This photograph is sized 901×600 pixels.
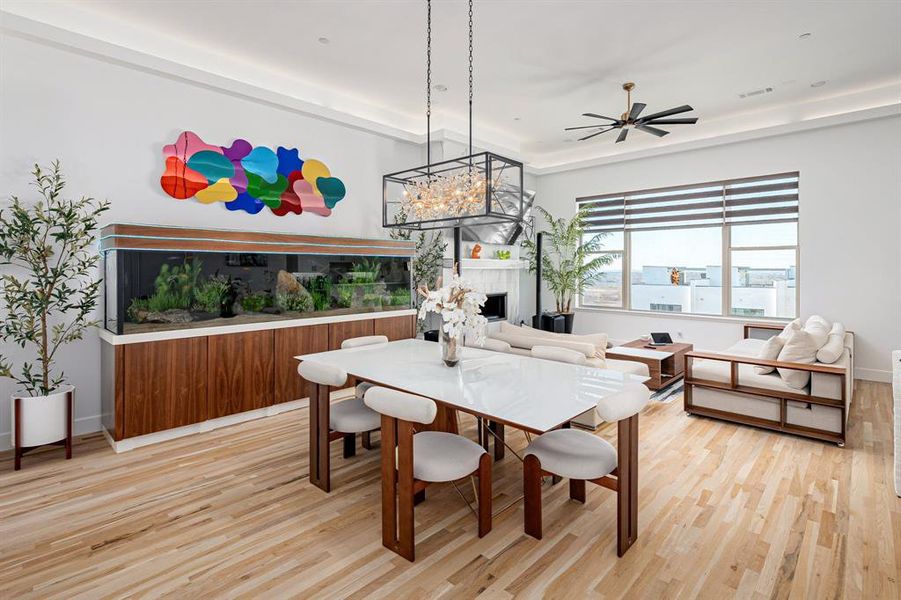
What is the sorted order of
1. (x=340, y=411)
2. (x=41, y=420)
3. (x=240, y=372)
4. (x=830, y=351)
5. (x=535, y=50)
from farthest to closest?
1. (x=535, y=50)
2. (x=240, y=372)
3. (x=830, y=351)
4. (x=41, y=420)
5. (x=340, y=411)

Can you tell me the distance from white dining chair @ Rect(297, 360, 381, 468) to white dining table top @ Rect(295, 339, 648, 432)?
0.17m

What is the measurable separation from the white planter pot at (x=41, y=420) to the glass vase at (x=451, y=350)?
2.78 m

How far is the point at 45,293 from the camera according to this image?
3336 mm

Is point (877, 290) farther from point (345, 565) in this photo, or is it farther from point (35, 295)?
point (35, 295)

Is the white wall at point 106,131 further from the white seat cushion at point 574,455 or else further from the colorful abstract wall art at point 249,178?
the white seat cushion at point 574,455

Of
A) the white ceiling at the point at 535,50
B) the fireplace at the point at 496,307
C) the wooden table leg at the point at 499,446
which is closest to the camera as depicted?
the wooden table leg at the point at 499,446

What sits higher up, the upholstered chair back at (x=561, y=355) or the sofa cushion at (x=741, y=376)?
the upholstered chair back at (x=561, y=355)

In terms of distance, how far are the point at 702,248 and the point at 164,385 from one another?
280 inches

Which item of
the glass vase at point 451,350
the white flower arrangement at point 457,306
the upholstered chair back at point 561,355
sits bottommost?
the upholstered chair back at point 561,355

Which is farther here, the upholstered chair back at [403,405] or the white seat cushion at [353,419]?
the white seat cushion at [353,419]

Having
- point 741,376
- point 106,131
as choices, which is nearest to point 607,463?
point 741,376

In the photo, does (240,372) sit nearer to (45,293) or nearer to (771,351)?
(45,293)

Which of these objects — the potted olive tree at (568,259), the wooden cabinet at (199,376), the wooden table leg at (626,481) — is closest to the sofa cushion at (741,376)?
the wooden table leg at (626,481)

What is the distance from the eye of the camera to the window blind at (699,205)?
20.2 feet
